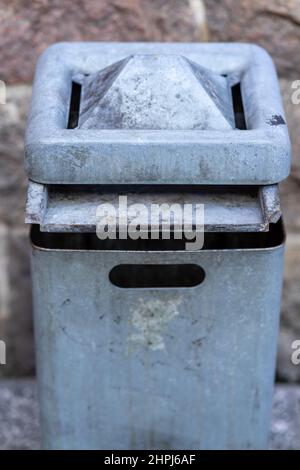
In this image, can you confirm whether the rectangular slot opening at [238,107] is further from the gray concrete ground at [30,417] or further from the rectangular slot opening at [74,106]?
the gray concrete ground at [30,417]

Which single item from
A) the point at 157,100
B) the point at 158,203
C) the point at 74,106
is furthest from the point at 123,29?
the point at 158,203

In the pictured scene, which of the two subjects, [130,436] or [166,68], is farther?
[130,436]

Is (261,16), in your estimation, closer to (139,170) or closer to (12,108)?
(12,108)

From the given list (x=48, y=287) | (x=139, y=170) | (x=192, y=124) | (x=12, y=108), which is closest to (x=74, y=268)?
(x=48, y=287)

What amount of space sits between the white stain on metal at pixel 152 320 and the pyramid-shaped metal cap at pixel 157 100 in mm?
320

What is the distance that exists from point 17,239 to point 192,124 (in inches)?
34.6

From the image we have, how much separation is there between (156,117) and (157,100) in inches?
Result: 1.2

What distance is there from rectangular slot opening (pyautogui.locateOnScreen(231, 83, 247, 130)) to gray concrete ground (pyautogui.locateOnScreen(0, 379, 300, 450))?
904mm

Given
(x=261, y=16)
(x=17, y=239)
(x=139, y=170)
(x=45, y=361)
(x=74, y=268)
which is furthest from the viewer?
(x=17, y=239)

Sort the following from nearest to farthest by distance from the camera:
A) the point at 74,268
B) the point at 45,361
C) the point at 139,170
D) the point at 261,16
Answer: the point at 139,170 → the point at 74,268 → the point at 45,361 → the point at 261,16

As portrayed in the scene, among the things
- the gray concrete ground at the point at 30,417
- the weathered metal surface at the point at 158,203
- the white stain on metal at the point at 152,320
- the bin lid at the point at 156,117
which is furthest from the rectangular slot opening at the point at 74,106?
the gray concrete ground at the point at 30,417

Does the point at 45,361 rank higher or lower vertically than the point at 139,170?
lower

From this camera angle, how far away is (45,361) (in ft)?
5.32

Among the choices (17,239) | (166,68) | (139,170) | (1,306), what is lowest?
(1,306)
